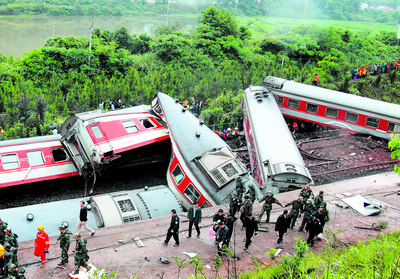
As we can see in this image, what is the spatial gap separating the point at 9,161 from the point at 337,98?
18.2 meters

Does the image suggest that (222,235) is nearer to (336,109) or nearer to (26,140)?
(26,140)

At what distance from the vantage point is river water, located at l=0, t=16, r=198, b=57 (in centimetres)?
5061

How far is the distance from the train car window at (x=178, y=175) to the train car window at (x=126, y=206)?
291 cm

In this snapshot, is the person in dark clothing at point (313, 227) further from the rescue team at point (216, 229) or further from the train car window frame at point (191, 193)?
the train car window frame at point (191, 193)

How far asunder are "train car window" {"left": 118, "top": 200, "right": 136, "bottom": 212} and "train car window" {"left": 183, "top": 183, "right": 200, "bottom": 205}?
267cm

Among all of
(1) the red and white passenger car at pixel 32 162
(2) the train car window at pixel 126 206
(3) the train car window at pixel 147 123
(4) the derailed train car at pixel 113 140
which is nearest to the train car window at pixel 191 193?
(2) the train car window at pixel 126 206

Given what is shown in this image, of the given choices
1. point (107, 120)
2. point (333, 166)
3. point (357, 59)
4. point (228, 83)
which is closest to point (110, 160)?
point (107, 120)

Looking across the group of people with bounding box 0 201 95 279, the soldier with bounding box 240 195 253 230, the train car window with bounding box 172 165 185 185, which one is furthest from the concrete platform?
the train car window with bounding box 172 165 185 185

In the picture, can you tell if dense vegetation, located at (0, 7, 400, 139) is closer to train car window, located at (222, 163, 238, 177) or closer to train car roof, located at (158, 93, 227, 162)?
train car roof, located at (158, 93, 227, 162)

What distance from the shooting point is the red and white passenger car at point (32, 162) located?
16578 mm

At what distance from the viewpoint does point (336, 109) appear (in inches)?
928

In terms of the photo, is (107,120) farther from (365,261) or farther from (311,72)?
(311,72)

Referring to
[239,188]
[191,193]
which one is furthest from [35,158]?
[239,188]

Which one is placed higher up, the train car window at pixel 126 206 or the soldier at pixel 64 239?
the soldier at pixel 64 239
